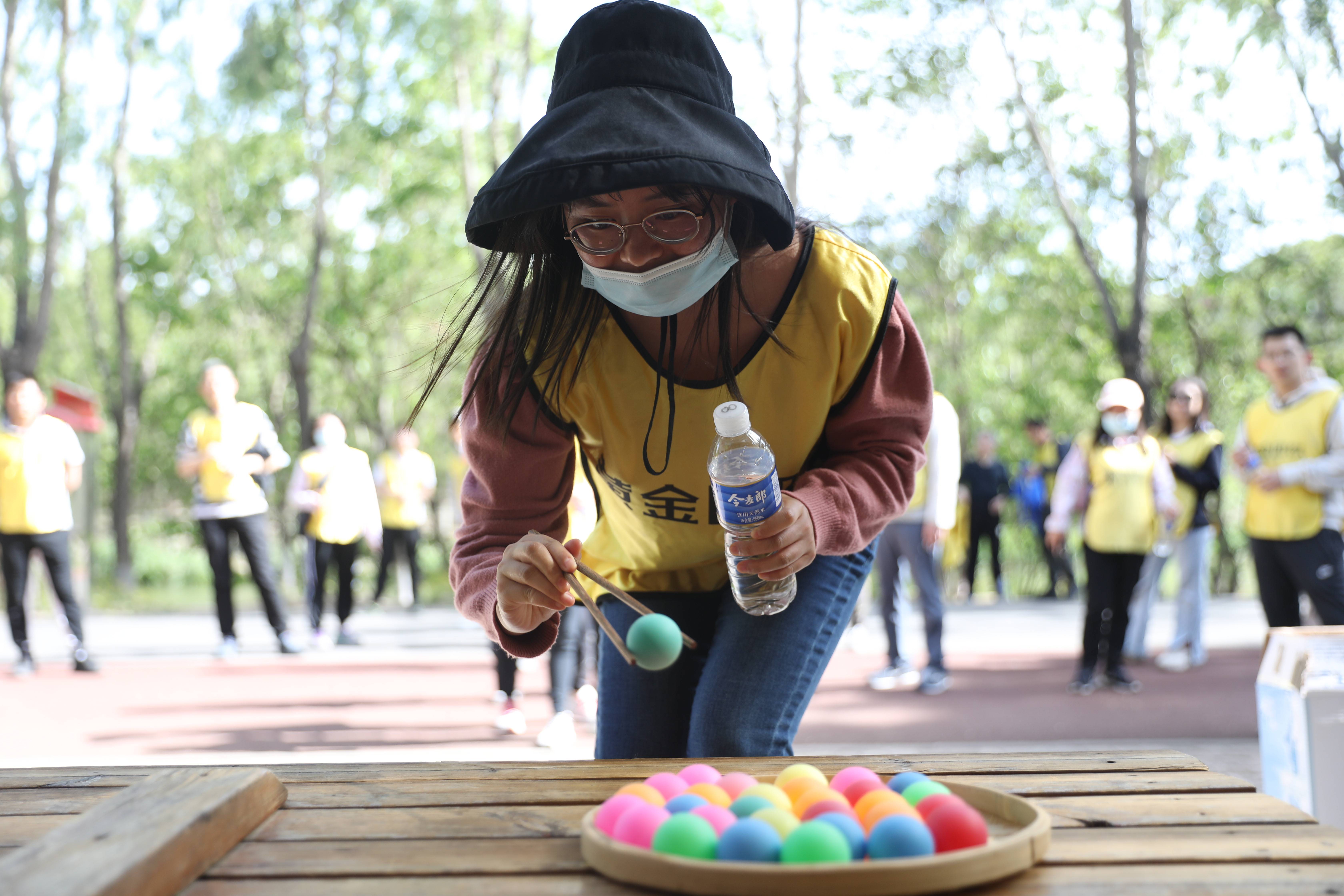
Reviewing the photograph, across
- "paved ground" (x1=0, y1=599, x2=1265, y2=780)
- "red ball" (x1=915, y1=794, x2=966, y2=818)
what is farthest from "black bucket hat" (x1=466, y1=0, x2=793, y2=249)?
"paved ground" (x1=0, y1=599, x2=1265, y2=780)

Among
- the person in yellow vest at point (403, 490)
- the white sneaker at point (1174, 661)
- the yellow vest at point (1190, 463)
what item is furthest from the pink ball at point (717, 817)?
the person in yellow vest at point (403, 490)

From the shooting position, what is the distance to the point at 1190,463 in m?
7.39

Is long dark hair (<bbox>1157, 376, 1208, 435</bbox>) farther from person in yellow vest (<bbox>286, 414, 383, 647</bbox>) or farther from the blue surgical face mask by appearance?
the blue surgical face mask

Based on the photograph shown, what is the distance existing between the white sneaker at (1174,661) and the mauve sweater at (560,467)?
6.12 m

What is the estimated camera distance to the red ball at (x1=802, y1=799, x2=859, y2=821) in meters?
1.33

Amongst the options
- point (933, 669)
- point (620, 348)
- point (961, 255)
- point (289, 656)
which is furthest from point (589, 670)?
point (961, 255)

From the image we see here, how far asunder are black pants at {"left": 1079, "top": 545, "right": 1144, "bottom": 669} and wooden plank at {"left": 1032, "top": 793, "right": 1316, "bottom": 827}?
5.25 m

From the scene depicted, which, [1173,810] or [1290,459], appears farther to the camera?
[1290,459]

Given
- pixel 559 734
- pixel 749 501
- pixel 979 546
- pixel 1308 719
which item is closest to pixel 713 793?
pixel 749 501

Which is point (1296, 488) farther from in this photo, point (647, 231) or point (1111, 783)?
point (647, 231)

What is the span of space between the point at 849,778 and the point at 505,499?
992 millimetres

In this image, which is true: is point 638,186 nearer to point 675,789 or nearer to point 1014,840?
point 675,789

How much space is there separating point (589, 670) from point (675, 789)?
536 cm

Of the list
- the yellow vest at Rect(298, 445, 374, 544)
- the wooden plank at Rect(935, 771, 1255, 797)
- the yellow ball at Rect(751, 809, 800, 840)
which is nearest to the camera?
the yellow ball at Rect(751, 809, 800, 840)
